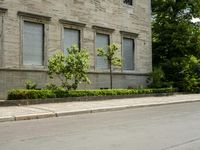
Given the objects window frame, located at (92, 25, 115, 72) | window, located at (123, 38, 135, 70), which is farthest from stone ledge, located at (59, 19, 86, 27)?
window, located at (123, 38, 135, 70)

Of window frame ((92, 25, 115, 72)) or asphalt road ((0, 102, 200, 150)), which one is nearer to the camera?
asphalt road ((0, 102, 200, 150))

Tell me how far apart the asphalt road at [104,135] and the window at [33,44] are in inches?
386

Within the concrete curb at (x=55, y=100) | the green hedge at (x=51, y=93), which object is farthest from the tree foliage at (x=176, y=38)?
the green hedge at (x=51, y=93)

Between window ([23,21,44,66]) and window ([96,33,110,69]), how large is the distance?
520 cm

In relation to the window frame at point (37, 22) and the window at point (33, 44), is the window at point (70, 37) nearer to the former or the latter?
the window frame at point (37, 22)

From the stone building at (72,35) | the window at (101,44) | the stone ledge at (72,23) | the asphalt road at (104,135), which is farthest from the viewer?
the window at (101,44)

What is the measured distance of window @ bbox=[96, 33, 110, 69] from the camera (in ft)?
92.6

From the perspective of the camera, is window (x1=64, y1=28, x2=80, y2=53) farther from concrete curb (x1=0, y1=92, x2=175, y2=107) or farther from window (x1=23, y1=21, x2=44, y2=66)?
concrete curb (x1=0, y1=92, x2=175, y2=107)

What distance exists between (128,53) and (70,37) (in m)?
6.58

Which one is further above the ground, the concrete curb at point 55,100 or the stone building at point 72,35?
the stone building at point 72,35

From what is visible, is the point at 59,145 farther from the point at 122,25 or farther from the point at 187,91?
the point at 187,91

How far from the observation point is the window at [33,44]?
76.3ft

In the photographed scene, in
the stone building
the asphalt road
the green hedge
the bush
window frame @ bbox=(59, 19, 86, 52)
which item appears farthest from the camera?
window frame @ bbox=(59, 19, 86, 52)

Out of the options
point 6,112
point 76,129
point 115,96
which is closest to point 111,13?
point 115,96
